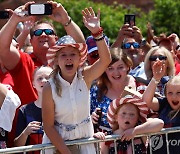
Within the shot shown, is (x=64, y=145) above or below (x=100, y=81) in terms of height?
below

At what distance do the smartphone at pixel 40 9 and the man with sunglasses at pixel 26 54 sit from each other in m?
0.05

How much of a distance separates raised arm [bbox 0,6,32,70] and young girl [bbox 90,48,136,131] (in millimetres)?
832

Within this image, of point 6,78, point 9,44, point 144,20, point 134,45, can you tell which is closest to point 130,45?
point 134,45

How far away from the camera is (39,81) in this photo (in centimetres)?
584

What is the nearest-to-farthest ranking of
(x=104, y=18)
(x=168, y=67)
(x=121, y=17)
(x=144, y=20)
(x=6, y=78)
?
(x=6, y=78) → (x=168, y=67) → (x=104, y=18) → (x=121, y=17) → (x=144, y=20)

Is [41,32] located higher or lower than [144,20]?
lower

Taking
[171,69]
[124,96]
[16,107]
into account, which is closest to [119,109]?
[124,96]

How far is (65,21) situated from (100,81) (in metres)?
0.80

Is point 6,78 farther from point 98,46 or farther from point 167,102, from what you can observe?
point 167,102

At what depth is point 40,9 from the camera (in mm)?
5664

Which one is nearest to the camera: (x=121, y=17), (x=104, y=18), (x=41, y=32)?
(x=41, y=32)

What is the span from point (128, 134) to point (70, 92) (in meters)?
0.60

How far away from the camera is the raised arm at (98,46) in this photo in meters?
5.30

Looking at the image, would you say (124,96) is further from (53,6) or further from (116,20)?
(116,20)
